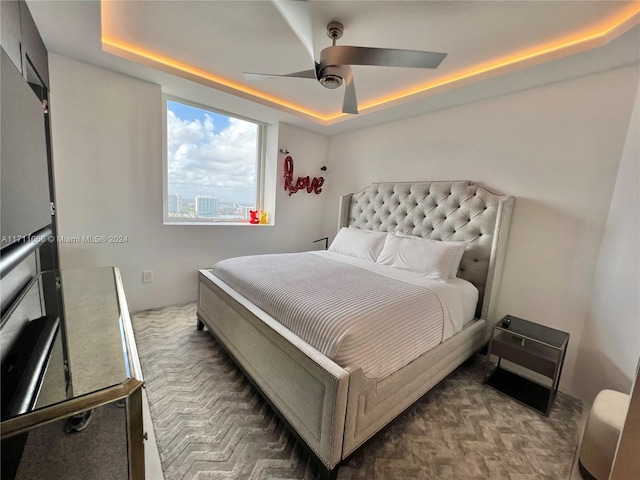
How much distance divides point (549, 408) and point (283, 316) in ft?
6.09

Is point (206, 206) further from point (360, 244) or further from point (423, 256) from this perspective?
point (423, 256)

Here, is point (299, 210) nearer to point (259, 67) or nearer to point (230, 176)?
point (230, 176)

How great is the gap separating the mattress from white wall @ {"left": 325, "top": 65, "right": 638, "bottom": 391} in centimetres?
55

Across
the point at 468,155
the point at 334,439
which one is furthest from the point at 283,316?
the point at 468,155

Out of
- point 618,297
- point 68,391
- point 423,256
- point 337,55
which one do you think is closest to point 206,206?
point 337,55

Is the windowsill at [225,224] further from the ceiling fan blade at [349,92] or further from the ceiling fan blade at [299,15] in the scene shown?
the ceiling fan blade at [299,15]

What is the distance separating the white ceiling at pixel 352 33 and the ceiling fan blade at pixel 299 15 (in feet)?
0.87

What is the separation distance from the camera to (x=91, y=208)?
246 centimetres

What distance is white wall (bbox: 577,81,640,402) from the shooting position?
1584 millimetres

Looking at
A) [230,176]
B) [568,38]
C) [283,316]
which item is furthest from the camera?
[230,176]

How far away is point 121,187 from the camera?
260cm

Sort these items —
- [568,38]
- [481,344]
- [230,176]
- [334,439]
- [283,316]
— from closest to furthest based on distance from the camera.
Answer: [334,439] → [283,316] → [568,38] → [481,344] → [230,176]

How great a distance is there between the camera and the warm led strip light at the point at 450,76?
1.59 metres

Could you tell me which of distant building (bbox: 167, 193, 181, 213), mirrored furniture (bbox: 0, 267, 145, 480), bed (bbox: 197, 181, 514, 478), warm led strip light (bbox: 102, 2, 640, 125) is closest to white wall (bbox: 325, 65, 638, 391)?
bed (bbox: 197, 181, 514, 478)
